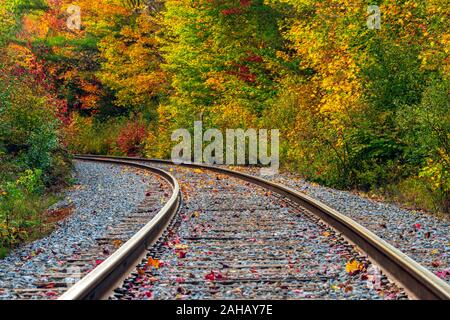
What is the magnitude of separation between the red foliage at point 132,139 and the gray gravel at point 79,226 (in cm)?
1515

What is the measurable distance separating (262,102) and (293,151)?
8.09 metres

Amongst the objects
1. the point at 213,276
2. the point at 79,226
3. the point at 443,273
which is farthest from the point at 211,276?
the point at 79,226

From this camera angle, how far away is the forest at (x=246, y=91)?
43.3 feet

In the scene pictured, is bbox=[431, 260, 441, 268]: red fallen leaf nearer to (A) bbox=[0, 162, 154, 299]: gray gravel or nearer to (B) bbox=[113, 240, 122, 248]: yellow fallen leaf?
(B) bbox=[113, 240, 122, 248]: yellow fallen leaf

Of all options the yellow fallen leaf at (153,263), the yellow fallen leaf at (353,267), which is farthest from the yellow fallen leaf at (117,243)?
the yellow fallen leaf at (353,267)

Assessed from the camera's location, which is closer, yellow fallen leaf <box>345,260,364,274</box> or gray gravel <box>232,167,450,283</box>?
yellow fallen leaf <box>345,260,364,274</box>

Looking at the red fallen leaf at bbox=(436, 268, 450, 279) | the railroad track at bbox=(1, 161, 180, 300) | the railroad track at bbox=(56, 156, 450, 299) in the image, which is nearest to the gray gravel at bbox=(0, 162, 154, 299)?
the railroad track at bbox=(1, 161, 180, 300)

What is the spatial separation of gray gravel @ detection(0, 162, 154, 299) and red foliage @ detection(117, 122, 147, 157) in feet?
49.7

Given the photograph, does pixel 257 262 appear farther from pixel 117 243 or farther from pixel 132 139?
pixel 132 139

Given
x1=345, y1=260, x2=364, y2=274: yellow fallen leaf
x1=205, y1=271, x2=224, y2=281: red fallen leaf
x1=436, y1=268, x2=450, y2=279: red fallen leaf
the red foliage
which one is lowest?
the red foliage

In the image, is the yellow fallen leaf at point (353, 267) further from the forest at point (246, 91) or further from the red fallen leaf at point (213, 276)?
the forest at point (246, 91)

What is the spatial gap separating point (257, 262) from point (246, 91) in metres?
21.6

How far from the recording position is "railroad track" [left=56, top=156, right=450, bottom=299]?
225 inches
